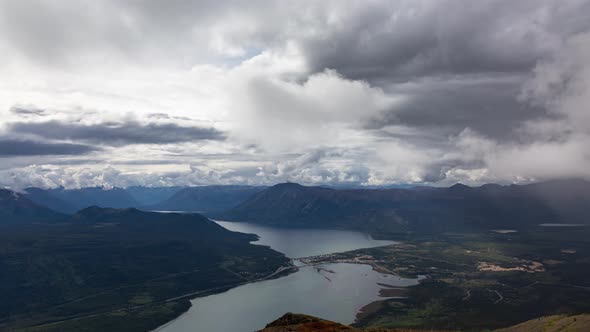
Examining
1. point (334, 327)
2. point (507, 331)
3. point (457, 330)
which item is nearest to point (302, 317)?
point (334, 327)

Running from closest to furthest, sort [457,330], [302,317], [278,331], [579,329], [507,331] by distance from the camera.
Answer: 1. [579,329]
2. [278,331]
3. [302,317]
4. [507,331]
5. [457,330]

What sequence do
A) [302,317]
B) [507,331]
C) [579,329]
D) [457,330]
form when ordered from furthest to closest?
[457,330]
[507,331]
[302,317]
[579,329]

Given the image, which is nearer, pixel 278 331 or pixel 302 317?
pixel 278 331

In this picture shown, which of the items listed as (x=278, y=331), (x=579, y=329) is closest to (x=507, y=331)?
(x=579, y=329)

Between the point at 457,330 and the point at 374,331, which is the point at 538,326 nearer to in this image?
the point at 374,331

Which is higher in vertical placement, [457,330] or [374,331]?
[374,331]

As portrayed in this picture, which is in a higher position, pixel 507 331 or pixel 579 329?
pixel 579 329

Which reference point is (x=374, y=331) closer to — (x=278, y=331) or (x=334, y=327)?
(x=334, y=327)

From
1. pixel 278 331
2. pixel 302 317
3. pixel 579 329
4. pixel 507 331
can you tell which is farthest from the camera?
pixel 507 331

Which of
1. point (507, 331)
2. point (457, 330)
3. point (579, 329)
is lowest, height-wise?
point (457, 330)
